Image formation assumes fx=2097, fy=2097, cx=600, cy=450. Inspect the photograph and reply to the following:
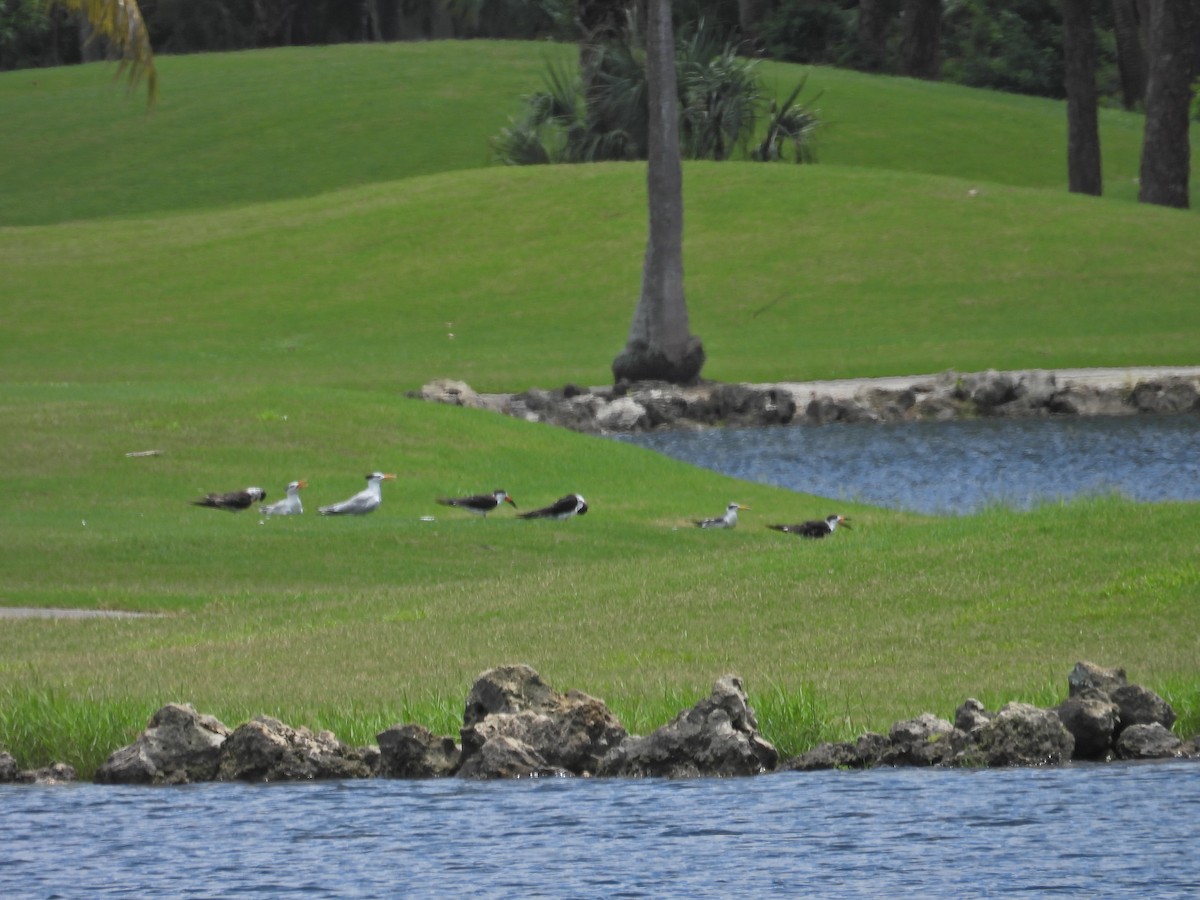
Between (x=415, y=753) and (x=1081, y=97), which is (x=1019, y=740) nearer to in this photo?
(x=415, y=753)

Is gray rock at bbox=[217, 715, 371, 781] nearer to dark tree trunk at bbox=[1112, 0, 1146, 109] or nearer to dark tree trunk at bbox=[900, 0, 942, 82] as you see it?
dark tree trunk at bbox=[1112, 0, 1146, 109]

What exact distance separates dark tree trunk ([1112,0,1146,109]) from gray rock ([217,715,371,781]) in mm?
70717

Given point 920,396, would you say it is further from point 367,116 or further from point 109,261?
point 367,116

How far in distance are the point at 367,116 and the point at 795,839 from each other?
241 feet

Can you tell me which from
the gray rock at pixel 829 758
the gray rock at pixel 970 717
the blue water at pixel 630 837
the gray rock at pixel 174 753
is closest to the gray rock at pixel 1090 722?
the blue water at pixel 630 837

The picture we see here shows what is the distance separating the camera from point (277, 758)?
1232 cm

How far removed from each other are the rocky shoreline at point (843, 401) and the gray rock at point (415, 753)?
29.6 m

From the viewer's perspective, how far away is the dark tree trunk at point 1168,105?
2250 inches

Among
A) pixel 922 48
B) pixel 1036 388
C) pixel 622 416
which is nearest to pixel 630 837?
pixel 622 416

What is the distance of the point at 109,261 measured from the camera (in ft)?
203

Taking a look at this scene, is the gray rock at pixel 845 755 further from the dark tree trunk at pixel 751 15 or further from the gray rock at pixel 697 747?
the dark tree trunk at pixel 751 15

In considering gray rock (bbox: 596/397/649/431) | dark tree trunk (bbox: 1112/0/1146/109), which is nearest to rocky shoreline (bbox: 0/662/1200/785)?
gray rock (bbox: 596/397/649/431)

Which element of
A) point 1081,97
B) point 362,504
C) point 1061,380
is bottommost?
point 1061,380

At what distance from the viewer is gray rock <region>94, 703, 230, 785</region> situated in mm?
12414
